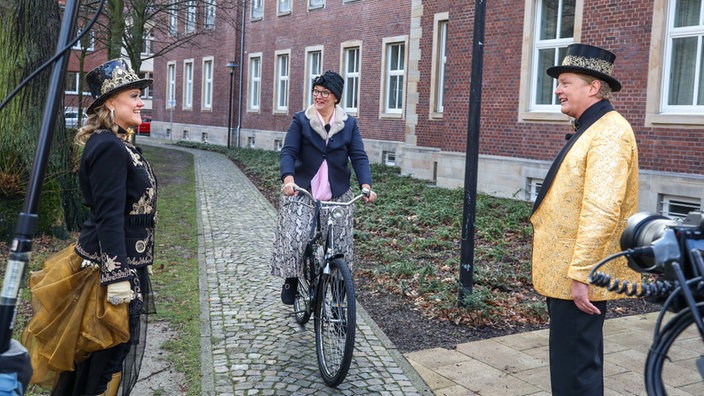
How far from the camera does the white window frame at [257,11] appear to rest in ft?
108

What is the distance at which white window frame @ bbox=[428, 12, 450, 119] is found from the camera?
19.4 metres

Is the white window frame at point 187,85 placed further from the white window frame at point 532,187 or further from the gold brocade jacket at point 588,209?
the gold brocade jacket at point 588,209

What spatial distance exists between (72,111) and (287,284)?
6.78 meters

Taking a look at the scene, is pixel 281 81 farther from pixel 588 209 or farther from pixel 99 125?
pixel 588 209

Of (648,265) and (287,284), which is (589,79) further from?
(287,284)

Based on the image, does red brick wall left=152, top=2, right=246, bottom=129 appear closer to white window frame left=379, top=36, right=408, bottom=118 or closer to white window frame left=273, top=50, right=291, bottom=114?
white window frame left=273, top=50, right=291, bottom=114

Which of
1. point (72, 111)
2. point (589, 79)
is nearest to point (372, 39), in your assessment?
point (72, 111)

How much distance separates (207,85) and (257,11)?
262 inches

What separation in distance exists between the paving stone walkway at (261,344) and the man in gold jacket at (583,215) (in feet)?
4.75

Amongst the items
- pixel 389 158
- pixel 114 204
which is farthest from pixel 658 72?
pixel 389 158

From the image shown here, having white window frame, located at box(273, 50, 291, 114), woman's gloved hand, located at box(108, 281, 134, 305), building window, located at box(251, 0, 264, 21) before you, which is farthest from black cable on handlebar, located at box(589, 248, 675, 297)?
building window, located at box(251, 0, 264, 21)

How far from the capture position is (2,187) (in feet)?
28.5

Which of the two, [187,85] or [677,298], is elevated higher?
[187,85]

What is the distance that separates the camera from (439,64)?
19.5 metres
